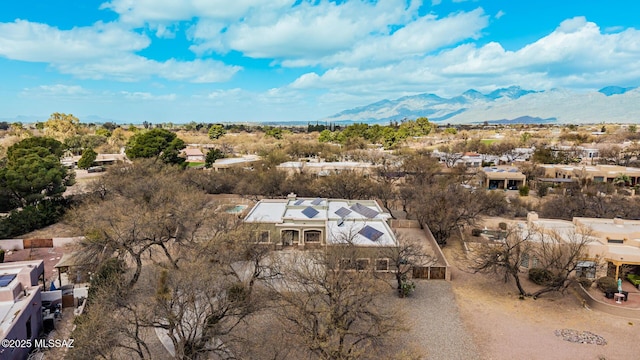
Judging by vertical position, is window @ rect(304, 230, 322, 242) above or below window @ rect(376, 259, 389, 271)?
above

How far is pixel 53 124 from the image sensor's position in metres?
67.9

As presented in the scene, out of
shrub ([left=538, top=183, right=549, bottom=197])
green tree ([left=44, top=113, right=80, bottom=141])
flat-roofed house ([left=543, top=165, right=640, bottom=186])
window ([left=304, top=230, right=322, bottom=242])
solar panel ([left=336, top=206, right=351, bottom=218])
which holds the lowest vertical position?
window ([left=304, top=230, right=322, bottom=242])

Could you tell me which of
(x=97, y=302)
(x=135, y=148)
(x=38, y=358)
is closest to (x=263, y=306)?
(x=97, y=302)

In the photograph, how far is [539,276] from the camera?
20.8m

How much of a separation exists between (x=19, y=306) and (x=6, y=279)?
2140 mm

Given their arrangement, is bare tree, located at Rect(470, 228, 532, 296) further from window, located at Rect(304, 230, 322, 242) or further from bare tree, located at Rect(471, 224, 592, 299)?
window, located at Rect(304, 230, 322, 242)

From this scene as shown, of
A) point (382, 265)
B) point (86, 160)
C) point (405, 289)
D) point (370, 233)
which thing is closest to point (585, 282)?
point (405, 289)

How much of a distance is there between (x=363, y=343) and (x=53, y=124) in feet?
246

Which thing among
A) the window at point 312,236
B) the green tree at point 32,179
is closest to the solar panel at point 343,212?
the window at point 312,236

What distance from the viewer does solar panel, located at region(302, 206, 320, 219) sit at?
26.8 metres

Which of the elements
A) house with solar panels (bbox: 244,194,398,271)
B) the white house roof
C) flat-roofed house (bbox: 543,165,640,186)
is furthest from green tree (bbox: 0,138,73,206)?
flat-roofed house (bbox: 543,165,640,186)

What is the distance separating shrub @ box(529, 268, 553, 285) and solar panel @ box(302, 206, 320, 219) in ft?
45.7

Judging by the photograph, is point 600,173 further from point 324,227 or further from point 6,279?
point 6,279

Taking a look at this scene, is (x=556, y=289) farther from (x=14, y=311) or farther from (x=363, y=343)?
(x=14, y=311)
